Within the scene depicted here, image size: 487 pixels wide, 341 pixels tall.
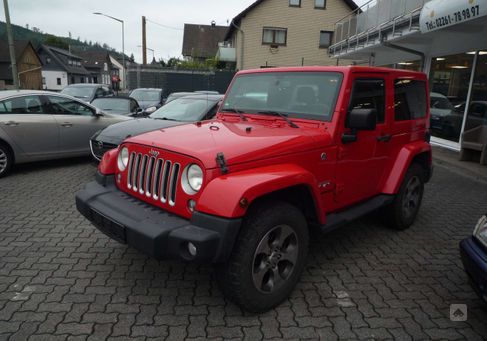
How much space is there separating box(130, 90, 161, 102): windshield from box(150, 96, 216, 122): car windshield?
7.69 m

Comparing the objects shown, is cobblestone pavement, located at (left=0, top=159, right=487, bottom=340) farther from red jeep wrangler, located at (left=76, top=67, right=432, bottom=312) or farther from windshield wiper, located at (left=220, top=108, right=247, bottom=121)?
windshield wiper, located at (left=220, top=108, right=247, bottom=121)

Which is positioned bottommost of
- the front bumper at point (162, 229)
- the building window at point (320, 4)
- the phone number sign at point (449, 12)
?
the front bumper at point (162, 229)

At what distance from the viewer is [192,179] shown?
9.03ft

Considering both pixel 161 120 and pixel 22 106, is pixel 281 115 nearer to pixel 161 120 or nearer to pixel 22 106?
pixel 161 120

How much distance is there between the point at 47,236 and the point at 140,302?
184cm

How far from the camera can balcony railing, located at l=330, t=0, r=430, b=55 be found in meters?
10.5

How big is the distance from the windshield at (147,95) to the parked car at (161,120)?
7645mm

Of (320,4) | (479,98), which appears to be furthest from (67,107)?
(320,4)

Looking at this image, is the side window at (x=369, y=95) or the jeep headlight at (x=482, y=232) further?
the side window at (x=369, y=95)

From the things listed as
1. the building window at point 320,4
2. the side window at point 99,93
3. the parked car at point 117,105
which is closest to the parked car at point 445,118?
the parked car at point 117,105

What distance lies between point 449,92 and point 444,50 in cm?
130

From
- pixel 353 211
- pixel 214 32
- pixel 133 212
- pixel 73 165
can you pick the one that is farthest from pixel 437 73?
pixel 214 32

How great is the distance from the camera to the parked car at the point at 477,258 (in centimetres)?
259

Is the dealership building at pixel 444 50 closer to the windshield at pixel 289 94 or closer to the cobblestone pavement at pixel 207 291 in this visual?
the windshield at pixel 289 94
